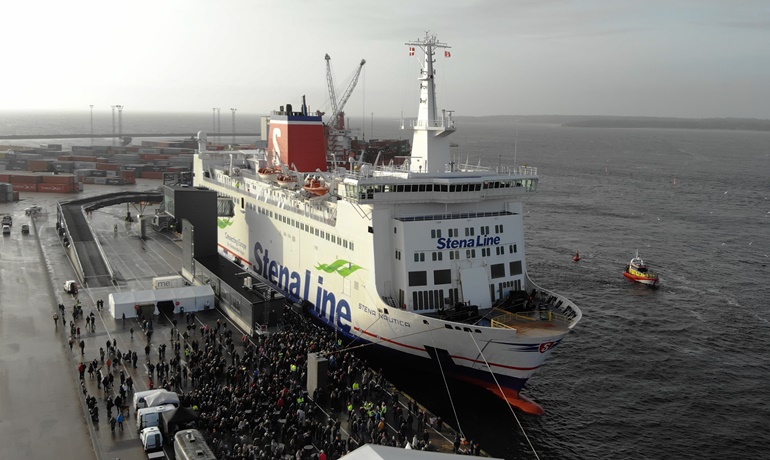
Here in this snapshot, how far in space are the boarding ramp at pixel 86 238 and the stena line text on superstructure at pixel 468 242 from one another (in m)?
24.1

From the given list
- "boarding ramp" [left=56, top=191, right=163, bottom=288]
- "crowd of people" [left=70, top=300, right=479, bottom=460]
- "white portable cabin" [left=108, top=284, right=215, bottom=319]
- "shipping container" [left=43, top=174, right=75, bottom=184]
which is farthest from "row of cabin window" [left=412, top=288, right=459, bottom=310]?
"shipping container" [left=43, top=174, right=75, bottom=184]

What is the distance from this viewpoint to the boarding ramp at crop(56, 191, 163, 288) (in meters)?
43.9

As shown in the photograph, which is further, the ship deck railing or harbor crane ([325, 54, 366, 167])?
harbor crane ([325, 54, 366, 167])

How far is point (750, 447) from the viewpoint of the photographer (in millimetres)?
27844

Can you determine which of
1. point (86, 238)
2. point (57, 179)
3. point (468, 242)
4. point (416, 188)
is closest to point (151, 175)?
point (57, 179)

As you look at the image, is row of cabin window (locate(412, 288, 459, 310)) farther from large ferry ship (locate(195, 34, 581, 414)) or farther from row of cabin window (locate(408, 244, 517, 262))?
row of cabin window (locate(408, 244, 517, 262))

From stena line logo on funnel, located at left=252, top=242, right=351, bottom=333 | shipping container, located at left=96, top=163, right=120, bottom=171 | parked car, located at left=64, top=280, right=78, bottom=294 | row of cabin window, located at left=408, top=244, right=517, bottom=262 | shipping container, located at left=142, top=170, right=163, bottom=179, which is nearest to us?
row of cabin window, located at left=408, top=244, right=517, bottom=262

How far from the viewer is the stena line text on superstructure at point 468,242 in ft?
102

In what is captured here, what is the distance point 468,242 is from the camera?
31.5 metres

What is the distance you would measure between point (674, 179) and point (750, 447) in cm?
11243

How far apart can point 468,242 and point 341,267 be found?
284 inches

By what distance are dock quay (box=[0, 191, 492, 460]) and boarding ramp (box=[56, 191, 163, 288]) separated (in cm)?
90

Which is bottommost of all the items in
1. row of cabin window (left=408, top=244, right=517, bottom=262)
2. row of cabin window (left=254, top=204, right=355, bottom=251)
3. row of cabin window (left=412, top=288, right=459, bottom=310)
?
row of cabin window (left=412, top=288, right=459, bottom=310)

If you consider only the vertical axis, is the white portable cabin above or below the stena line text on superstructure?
below
